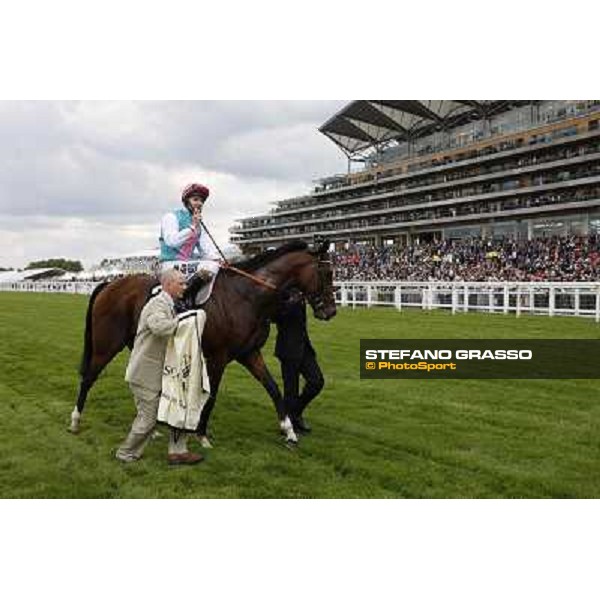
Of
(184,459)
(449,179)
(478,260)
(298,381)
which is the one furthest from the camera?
(449,179)

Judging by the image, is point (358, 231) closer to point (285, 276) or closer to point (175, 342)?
point (285, 276)

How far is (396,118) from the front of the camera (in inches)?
418

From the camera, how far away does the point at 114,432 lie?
556cm

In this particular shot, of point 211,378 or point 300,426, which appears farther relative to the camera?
point 300,426

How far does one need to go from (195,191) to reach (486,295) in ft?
29.1

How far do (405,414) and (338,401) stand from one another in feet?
3.04

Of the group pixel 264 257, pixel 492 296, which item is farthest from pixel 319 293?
pixel 492 296

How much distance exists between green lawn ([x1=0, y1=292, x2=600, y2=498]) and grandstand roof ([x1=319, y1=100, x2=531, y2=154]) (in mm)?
2005

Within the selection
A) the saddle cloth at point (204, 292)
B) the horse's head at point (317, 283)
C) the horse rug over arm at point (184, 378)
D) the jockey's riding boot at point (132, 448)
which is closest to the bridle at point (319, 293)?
the horse's head at point (317, 283)

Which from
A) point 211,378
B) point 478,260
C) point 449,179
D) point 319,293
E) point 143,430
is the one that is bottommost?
point 143,430

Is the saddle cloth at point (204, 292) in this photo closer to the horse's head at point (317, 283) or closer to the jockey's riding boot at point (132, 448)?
the horse's head at point (317, 283)

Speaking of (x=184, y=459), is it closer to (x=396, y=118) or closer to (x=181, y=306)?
(x=181, y=306)

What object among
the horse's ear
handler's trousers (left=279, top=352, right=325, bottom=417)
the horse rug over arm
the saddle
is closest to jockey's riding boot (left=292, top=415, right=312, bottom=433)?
handler's trousers (left=279, top=352, right=325, bottom=417)
